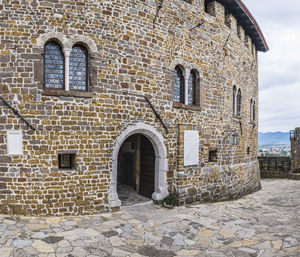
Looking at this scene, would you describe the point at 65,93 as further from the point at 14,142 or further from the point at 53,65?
the point at 14,142

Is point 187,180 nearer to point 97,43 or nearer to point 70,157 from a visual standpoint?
point 70,157

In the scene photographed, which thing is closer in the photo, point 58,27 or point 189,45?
point 58,27

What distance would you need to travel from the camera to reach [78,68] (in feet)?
24.0

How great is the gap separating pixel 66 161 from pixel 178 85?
4.75m

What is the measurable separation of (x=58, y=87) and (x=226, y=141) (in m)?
7.65

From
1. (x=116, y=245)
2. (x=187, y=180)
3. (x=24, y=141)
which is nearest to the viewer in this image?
(x=116, y=245)

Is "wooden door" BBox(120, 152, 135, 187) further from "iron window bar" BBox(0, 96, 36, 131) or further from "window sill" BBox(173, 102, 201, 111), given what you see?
"iron window bar" BBox(0, 96, 36, 131)

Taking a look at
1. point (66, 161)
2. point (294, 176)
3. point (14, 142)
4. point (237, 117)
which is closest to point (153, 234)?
point (66, 161)

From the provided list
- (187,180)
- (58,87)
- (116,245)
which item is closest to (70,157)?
(58,87)

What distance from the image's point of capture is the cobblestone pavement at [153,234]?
5.44 meters

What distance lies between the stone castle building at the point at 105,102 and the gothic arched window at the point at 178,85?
0.04m

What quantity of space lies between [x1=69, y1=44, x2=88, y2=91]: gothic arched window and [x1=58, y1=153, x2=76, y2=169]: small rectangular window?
1935mm

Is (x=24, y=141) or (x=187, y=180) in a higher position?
(x=24, y=141)

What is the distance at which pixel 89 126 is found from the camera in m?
7.30
